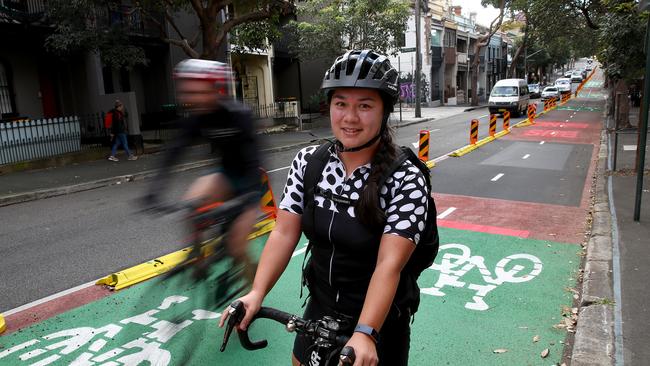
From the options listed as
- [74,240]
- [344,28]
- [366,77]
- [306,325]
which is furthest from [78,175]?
[344,28]

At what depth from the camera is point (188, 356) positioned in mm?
3541

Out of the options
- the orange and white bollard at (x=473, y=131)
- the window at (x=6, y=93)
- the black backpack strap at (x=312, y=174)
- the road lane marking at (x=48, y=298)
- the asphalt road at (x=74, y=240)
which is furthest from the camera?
the orange and white bollard at (x=473, y=131)

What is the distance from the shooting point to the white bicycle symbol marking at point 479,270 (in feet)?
17.2

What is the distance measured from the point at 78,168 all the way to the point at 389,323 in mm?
14002

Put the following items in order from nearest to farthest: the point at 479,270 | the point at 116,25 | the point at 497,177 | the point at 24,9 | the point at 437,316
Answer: the point at 437,316
the point at 479,270
the point at 497,177
the point at 116,25
the point at 24,9

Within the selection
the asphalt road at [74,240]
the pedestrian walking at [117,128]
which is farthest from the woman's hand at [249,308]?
the pedestrian walking at [117,128]

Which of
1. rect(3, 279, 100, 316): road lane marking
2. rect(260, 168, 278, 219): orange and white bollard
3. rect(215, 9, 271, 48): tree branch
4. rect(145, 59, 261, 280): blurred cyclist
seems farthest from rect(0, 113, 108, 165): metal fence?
rect(145, 59, 261, 280): blurred cyclist

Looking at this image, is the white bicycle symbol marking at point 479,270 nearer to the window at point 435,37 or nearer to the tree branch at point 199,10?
the tree branch at point 199,10

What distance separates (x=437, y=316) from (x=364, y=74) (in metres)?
3.27

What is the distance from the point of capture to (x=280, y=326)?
4496 mm

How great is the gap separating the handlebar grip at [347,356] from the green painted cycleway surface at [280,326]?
2009 mm

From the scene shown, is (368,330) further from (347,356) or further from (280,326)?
(280,326)

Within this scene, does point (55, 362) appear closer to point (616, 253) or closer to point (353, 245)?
point (353, 245)

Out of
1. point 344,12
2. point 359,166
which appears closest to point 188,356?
point 359,166
